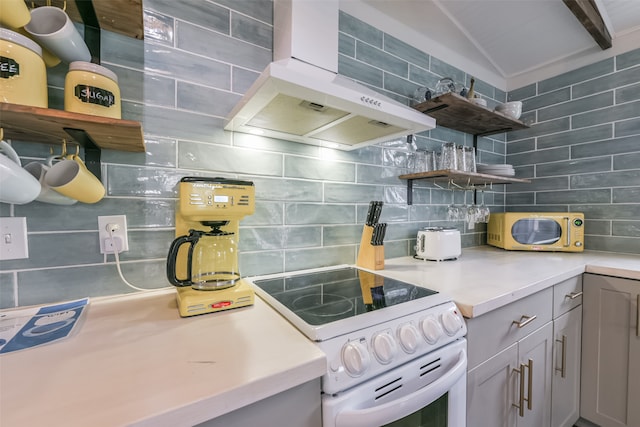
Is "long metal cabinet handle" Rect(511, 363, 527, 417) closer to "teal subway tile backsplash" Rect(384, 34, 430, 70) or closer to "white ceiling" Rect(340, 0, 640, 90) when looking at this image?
"teal subway tile backsplash" Rect(384, 34, 430, 70)

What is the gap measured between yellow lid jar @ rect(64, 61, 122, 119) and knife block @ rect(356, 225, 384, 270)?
104 cm

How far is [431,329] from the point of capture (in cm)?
77

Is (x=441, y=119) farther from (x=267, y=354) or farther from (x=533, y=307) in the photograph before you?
(x=267, y=354)

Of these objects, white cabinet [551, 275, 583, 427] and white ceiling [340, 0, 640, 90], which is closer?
white cabinet [551, 275, 583, 427]

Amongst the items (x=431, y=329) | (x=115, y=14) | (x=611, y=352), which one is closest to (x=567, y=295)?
(x=611, y=352)

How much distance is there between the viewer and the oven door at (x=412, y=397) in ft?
1.93

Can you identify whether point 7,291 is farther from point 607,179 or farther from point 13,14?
point 607,179

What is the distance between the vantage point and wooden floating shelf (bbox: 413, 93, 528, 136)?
1.45 metres

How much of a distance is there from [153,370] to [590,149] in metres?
2.58

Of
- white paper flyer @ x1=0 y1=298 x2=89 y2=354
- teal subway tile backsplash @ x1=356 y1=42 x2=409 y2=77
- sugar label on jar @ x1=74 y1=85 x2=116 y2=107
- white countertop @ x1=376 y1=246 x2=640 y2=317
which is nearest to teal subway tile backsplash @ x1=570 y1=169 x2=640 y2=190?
white countertop @ x1=376 y1=246 x2=640 y2=317

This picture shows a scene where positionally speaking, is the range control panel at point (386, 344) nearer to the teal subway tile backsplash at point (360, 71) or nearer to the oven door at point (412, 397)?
the oven door at point (412, 397)

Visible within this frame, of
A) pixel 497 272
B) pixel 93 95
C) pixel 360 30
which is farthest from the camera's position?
pixel 360 30

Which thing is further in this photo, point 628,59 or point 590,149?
point 590,149

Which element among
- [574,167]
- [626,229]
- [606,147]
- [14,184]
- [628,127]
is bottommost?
[626,229]
